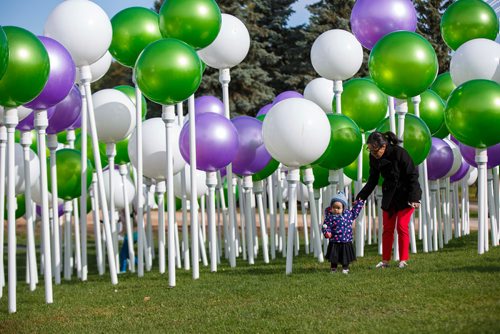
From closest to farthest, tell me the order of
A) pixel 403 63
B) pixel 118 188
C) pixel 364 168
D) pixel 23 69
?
pixel 23 69 < pixel 403 63 < pixel 364 168 < pixel 118 188

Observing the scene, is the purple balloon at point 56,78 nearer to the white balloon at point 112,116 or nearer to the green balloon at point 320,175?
the white balloon at point 112,116

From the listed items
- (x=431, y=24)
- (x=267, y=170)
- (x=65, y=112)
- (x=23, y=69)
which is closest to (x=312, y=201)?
(x=267, y=170)

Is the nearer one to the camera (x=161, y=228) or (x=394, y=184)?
(x=394, y=184)

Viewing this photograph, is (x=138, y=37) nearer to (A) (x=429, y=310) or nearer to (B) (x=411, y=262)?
(B) (x=411, y=262)

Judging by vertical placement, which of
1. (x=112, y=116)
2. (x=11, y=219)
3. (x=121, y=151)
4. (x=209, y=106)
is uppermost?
(x=209, y=106)

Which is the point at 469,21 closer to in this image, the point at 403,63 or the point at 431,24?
the point at 403,63

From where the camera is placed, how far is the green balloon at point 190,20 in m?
10.4

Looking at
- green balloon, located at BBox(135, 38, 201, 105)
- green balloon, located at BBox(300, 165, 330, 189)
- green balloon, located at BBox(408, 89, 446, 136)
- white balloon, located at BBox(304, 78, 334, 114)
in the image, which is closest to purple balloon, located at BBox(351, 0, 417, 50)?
green balloon, located at BBox(408, 89, 446, 136)

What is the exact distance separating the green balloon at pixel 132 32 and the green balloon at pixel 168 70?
1.67m

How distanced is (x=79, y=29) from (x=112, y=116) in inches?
79.5

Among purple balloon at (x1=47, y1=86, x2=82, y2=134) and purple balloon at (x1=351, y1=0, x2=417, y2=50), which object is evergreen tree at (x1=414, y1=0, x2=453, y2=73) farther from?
purple balloon at (x1=47, y1=86, x2=82, y2=134)

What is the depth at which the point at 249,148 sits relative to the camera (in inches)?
468

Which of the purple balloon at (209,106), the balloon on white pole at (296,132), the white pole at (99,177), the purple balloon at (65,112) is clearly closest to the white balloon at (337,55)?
the purple balloon at (209,106)

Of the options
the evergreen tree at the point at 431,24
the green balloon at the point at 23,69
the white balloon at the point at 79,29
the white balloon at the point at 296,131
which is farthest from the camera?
the evergreen tree at the point at 431,24
